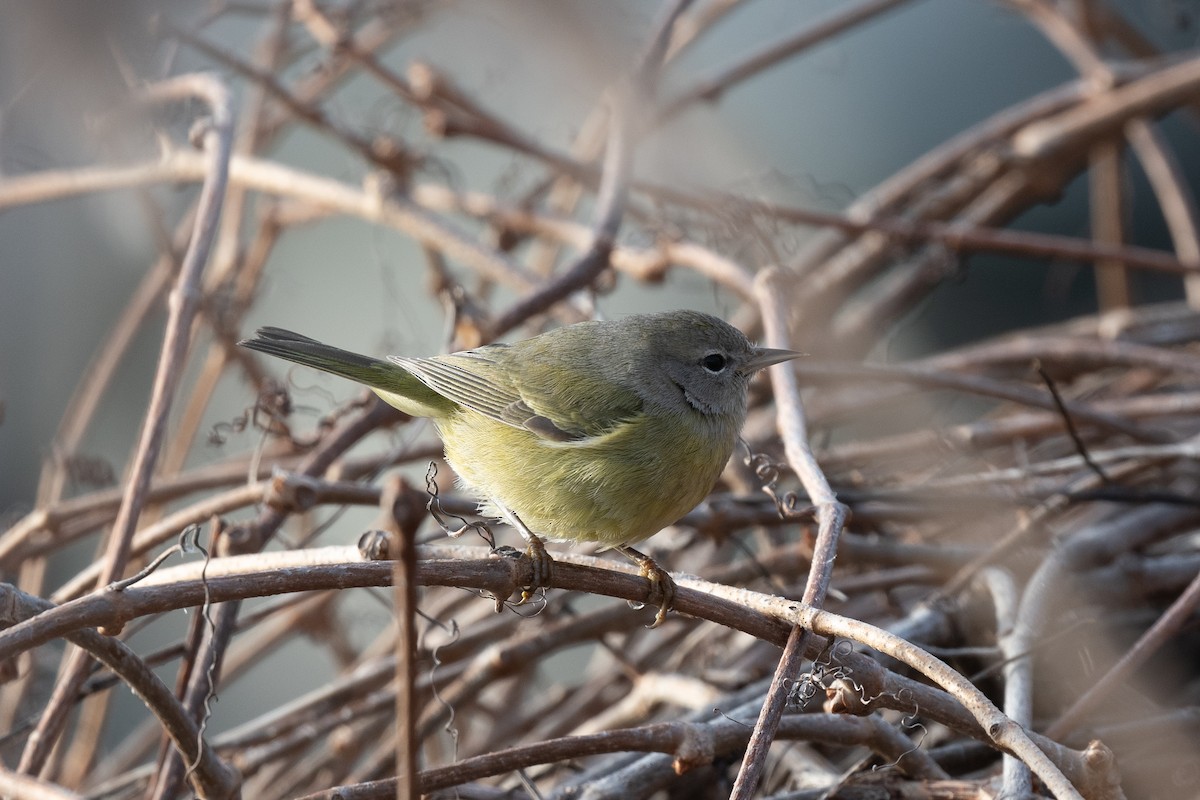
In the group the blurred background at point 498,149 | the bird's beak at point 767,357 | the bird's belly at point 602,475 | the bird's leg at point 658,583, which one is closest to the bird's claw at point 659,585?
the bird's leg at point 658,583

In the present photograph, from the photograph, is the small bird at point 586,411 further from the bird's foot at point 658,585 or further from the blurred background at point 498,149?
the blurred background at point 498,149

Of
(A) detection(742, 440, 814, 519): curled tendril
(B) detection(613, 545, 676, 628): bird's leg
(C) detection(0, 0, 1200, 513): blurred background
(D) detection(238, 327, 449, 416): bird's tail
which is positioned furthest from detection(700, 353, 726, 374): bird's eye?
(C) detection(0, 0, 1200, 513): blurred background

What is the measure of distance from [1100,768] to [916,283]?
2.79 meters

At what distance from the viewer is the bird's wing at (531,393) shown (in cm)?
284

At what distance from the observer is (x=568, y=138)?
4.89m

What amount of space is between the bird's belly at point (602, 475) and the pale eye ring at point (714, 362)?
24 cm

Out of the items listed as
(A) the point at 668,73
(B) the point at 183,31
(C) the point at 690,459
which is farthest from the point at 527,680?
(A) the point at 668,73

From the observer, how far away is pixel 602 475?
103 inches

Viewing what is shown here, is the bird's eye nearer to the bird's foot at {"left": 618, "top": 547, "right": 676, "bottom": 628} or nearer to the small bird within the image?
the small bird

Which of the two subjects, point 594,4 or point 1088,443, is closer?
point 1088,443

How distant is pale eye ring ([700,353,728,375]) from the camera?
10.1ft

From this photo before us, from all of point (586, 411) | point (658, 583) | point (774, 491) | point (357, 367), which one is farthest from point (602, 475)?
point (357, 367)

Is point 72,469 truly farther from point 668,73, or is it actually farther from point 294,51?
point 668,73

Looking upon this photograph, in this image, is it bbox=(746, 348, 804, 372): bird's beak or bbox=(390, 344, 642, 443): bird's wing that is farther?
bbox=(390, 344, 642, 443): bird's wing
